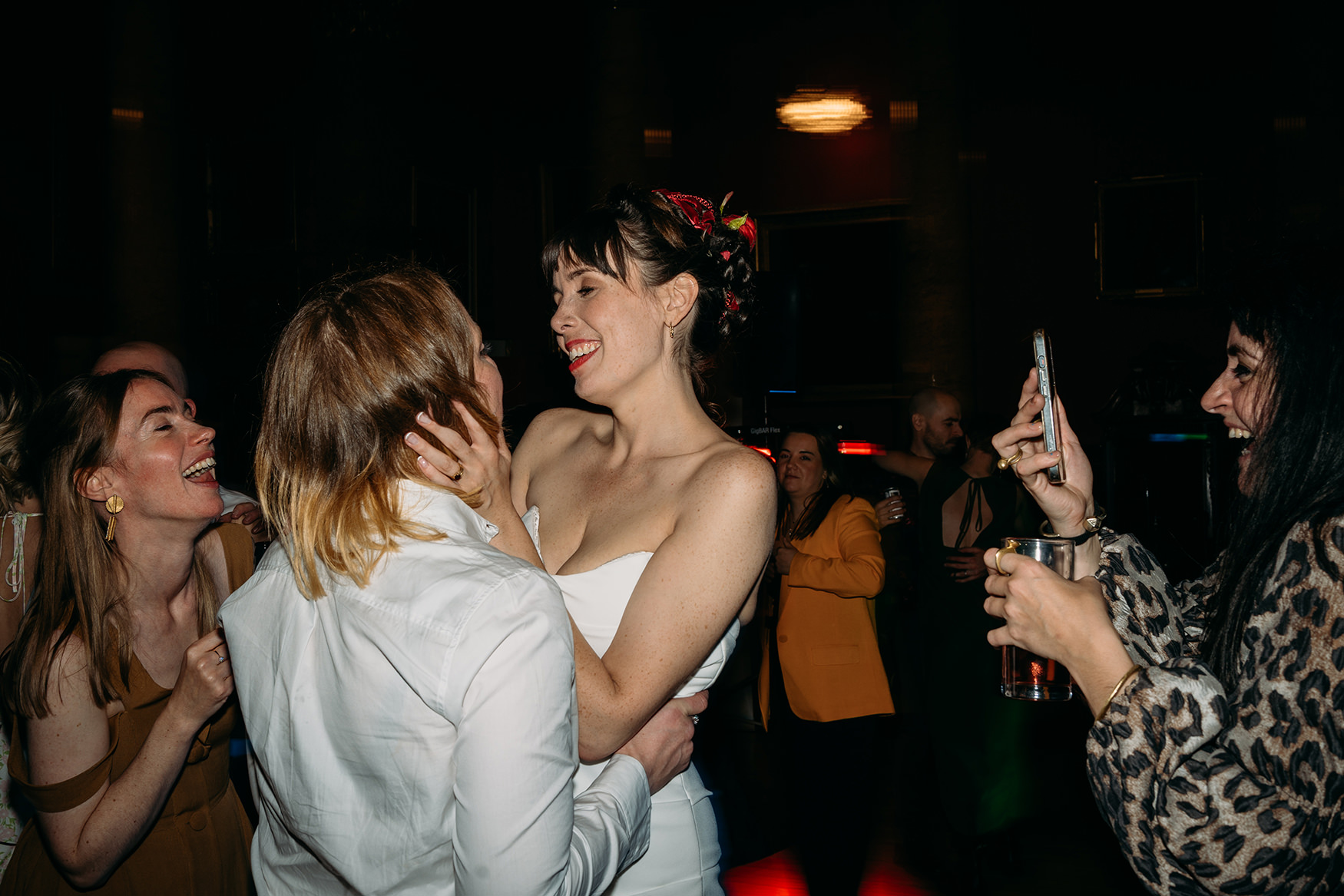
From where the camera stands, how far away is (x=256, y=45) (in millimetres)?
9133

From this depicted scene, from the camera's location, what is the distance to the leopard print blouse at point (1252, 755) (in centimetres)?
106

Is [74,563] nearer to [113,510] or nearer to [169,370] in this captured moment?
[113,510]

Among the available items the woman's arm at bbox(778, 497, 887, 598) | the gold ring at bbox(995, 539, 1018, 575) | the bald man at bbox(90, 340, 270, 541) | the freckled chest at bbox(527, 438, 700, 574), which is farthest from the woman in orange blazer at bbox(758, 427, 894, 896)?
the gold ring at bbox(995, 539, 1018, 575)

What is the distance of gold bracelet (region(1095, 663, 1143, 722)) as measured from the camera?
1184 millimetres

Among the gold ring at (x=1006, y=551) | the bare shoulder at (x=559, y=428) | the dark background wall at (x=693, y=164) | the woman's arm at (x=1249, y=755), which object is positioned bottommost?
the woman's arm at (x=1249, y=755)

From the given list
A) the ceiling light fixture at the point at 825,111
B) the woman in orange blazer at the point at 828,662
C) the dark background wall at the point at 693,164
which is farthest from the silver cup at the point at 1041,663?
the ceiling light fixture at the point at 825,111

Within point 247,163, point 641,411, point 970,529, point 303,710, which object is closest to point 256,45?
point 247,163

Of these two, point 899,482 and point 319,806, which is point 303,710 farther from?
point 899,482

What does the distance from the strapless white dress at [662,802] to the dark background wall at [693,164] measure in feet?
11.0

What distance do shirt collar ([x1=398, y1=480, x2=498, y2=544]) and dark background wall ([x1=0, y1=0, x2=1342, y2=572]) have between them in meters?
3.81

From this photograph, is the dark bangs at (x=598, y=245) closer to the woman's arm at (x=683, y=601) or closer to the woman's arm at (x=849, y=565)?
the woman's arm at (x=683, y=601)

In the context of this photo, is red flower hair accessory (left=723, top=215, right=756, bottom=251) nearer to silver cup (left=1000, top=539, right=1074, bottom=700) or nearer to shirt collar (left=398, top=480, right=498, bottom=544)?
silver cup (left=1000, top=539, right=1074, bottom=700)

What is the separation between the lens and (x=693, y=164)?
9.48m

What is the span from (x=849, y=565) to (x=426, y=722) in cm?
270
